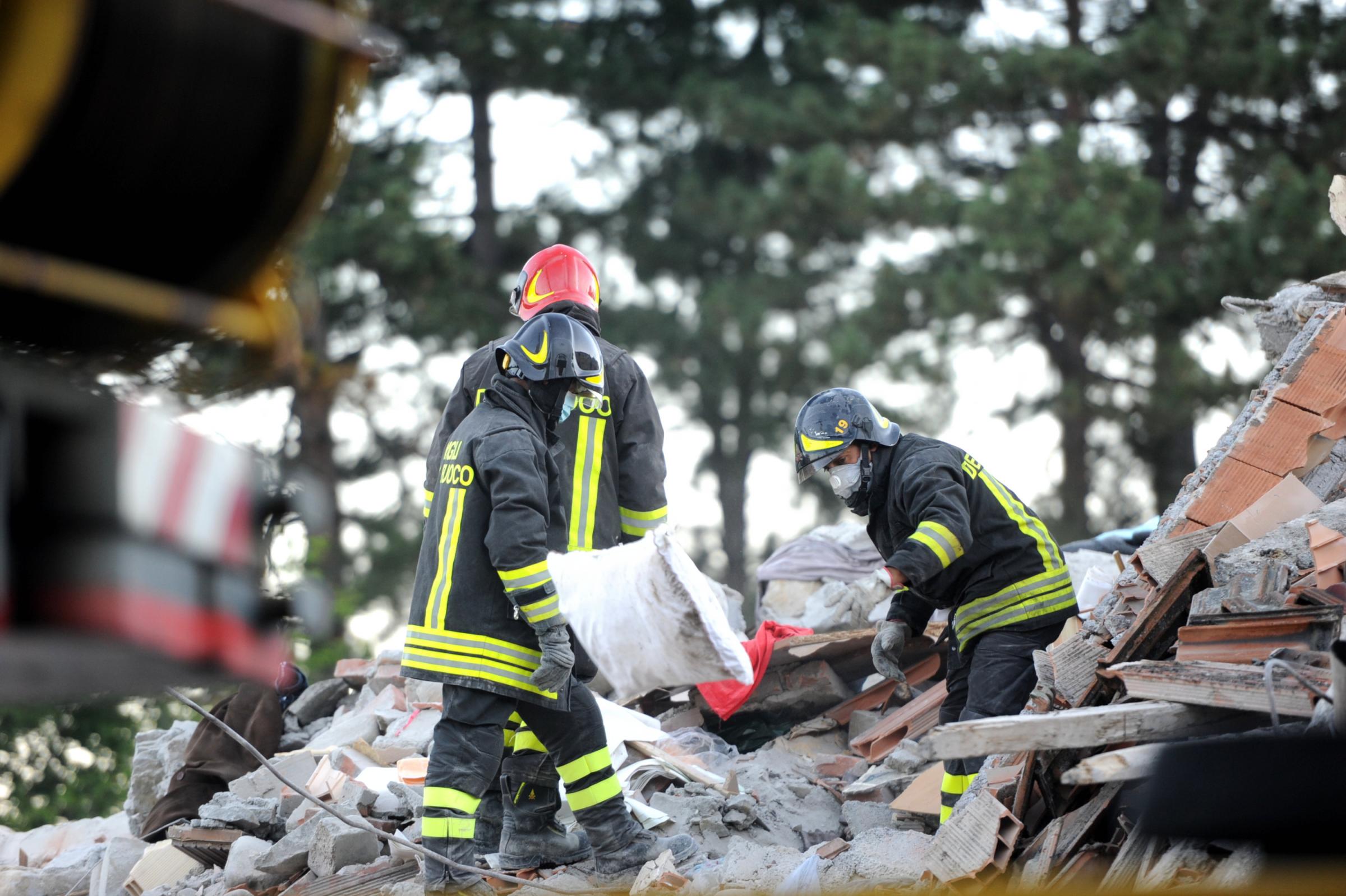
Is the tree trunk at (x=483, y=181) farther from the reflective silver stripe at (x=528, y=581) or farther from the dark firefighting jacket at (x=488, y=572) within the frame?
the reflective silver stripe at (x=528, y=581)

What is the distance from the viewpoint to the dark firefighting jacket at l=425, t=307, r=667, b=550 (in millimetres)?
5801

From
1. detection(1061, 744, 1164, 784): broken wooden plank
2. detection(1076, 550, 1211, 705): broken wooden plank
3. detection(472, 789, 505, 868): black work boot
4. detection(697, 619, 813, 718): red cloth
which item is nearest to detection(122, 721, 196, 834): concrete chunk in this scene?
detection(472, 789, 505, 868): black work boot

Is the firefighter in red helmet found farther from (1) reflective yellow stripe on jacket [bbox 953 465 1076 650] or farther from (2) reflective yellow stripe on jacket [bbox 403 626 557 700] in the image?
(1) reflective yellow stripe on jacket [bbox 953 465 1076 650]

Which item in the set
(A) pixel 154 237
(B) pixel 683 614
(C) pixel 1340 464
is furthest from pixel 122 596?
(C) pixel 1340 464

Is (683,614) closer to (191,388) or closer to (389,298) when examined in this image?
(191,388)

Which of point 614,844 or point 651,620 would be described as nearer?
point 651,620

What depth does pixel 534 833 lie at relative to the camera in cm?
544

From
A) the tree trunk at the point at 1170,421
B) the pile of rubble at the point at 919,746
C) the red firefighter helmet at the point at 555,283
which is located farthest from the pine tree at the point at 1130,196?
the red firefighter helmet at the point at 555,283

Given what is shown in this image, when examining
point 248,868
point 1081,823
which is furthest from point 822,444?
point 248,868

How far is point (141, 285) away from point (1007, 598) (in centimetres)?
416

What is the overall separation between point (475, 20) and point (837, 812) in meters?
12.3

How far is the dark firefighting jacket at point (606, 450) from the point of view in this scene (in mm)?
5801

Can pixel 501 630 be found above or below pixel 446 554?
below

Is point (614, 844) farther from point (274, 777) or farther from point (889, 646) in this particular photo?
Answer: point (274, 777)
